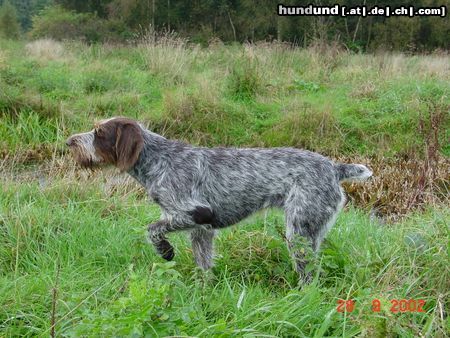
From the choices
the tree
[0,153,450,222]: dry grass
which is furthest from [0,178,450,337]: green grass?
the tree

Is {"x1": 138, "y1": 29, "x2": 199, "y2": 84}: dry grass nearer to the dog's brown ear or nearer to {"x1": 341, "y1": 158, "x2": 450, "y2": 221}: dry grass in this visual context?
{"x1": 341, "y1": 158, "x2": 450, "y2": 221}: dry grass

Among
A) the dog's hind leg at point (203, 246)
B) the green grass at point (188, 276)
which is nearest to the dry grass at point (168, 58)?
the green grass at point (188, 276)

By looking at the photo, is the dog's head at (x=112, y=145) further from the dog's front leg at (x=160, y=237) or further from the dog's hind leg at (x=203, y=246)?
the dog's hind leg at (x=203, y=246)

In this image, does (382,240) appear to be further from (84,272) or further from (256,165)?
(84,272)

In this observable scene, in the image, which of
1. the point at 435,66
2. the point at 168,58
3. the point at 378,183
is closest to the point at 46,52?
the point at 168,58

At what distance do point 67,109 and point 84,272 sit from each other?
6495 mm

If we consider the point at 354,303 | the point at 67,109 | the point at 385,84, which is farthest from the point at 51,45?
the point at 354,303

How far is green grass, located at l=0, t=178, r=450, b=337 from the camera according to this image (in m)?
3.27

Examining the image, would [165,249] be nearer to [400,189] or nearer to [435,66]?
[400,189]

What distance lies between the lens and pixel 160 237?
14.9 ft

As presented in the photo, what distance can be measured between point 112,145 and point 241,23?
2601 cm

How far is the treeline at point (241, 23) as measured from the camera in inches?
1054

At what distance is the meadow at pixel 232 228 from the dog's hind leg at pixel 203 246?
160 mm

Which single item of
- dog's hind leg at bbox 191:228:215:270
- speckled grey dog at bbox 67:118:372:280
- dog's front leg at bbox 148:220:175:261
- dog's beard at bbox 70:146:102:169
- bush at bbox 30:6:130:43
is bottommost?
dog's hind leg at bbox 191:228:215:270
